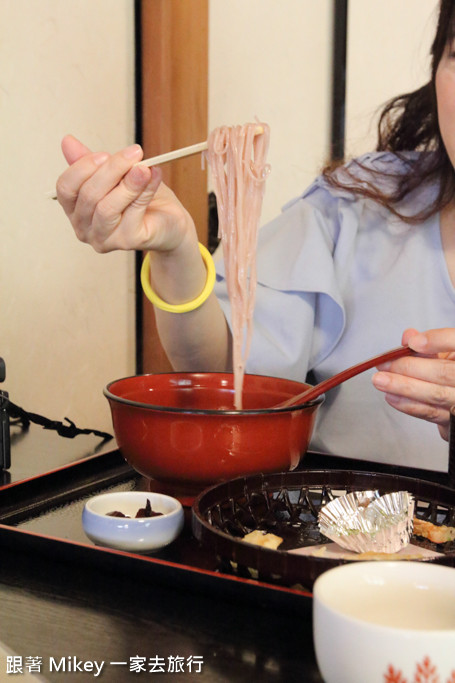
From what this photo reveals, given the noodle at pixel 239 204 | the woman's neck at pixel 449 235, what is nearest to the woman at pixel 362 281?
the woman's neck at pixel 449 235

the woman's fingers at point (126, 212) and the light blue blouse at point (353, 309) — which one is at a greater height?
the woman's fingers at point (126, 212)

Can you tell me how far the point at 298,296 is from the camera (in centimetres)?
126

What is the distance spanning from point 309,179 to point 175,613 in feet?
6.24

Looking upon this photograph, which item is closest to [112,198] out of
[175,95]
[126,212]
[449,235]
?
[126,212]

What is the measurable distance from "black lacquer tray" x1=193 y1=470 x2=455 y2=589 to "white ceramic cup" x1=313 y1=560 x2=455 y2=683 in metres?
0.12

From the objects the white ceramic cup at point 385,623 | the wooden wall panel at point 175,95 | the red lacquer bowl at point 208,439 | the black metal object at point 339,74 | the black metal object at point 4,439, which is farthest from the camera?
the black metal object at point 339,74

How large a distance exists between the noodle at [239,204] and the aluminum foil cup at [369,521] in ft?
0.83

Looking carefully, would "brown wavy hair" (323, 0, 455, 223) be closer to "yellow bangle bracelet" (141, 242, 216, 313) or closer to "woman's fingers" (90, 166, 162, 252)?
"yellow bangle bracelet" (141, 242, 216, 313)

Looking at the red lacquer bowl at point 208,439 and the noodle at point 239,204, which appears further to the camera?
the noodle at point 239,204

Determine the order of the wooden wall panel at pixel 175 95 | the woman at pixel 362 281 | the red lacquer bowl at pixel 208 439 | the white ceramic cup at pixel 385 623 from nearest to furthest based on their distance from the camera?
the white ceramic cup at pixel 385 623 → the red lacquer bowl at pixel 208 439 → the woman at pixel 362 281 → the wooden wall panel at pixel 175 95

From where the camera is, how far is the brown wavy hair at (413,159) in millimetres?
1294

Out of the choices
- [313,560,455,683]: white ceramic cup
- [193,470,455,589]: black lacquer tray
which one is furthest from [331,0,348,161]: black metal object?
[313,560,455,683]: white ceramic cup

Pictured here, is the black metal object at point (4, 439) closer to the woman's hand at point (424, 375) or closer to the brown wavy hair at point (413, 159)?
the woman's hand at point (424, 375)

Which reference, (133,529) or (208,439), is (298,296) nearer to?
(208,439)
